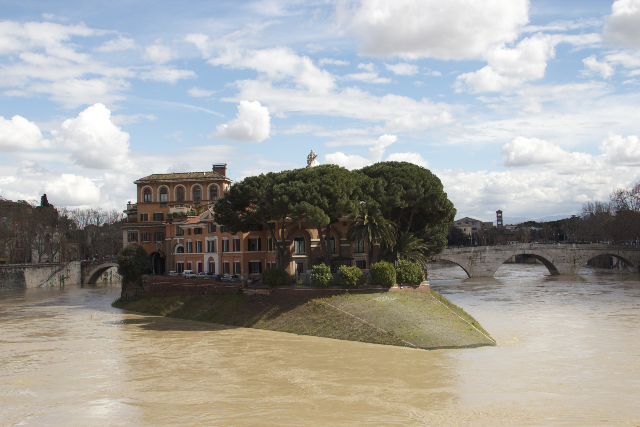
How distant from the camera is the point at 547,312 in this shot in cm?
5366

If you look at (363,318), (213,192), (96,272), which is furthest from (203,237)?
(96,272)

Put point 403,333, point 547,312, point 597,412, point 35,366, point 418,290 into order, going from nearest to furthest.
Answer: point 597,412 → point 35,366 → point 403,333 → point 418,290 → point 547,312

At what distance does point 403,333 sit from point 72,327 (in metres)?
32.2

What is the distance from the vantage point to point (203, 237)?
65000 millimetres

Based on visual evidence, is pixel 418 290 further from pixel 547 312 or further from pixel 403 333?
pixel 547 312

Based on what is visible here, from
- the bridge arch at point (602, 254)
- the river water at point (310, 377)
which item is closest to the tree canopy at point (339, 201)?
the river water at point (310, 377)

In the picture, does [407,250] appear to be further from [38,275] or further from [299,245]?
[38,275]

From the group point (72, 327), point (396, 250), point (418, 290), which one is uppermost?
point (396, 250)

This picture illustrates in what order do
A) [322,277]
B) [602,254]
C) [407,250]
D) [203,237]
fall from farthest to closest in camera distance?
[602,254] → [203,237] → [407,250] → [322,277]

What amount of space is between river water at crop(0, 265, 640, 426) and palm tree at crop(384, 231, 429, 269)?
882 cm

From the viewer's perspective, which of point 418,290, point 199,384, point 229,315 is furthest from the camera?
point 229,315

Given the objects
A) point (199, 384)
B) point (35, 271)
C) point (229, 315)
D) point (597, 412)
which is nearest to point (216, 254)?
point (229, 315)

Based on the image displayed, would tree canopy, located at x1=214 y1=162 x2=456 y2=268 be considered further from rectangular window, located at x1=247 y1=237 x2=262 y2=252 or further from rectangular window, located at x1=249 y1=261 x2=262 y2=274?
rectangular window, located at x1=249 y1=261 x2=262 y2=274

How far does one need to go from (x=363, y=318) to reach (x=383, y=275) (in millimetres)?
5586
